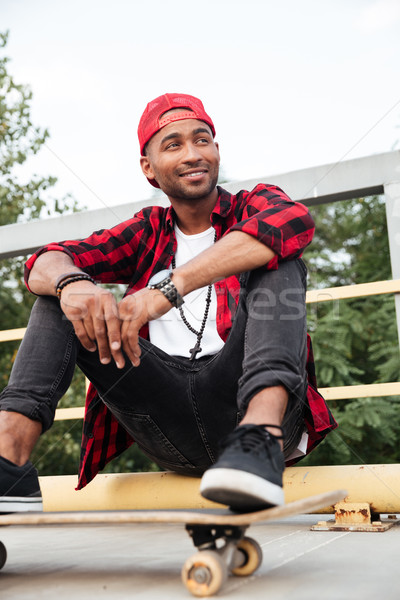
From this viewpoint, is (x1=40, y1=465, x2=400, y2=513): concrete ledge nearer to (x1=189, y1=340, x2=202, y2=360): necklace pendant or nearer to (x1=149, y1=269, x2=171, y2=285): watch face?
(x1=189, y1=340, x2=202, y2=360): necklace pendant

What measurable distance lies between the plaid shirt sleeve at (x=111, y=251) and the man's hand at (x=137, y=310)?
0.41 m

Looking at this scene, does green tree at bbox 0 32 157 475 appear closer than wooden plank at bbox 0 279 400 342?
No

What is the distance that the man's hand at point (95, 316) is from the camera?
1.13 metres

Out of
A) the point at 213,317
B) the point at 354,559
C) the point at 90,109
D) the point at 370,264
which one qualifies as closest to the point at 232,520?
the point at 354,559

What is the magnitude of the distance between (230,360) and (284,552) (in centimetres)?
43

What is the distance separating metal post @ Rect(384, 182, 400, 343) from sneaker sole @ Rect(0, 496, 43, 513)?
4.65 ft

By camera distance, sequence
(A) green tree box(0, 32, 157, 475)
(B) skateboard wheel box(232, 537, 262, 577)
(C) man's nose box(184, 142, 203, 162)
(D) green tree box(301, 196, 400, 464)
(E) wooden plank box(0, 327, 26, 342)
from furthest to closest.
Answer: (A) green tree box(0, 32, 157, 475)
(D) green tree box(301, 196, 400, 464)
(E) wooden plank box(0, 327, 26, 342)
(C) man's nose box(184, 142, 203, 162)
(B) skateboard wheel box(232, 537, 262, 577)

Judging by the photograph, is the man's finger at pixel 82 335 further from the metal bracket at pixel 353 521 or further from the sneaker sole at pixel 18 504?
the metal bracket at pixel 353 521

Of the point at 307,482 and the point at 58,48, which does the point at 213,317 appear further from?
the point at 58,48

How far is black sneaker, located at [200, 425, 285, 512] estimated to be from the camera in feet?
2.68

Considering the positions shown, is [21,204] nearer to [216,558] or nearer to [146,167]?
[146,167]

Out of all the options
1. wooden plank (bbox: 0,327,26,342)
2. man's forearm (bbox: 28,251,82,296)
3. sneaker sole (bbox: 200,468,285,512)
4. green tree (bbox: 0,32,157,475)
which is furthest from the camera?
green tree (bbox: 0,32,157,475)

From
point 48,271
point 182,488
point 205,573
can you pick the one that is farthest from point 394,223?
point 205,573

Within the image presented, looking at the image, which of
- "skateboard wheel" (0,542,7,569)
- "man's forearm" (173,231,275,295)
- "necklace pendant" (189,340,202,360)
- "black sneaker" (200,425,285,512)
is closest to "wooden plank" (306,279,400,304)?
"necklace pendant" (189,340,202,360)
